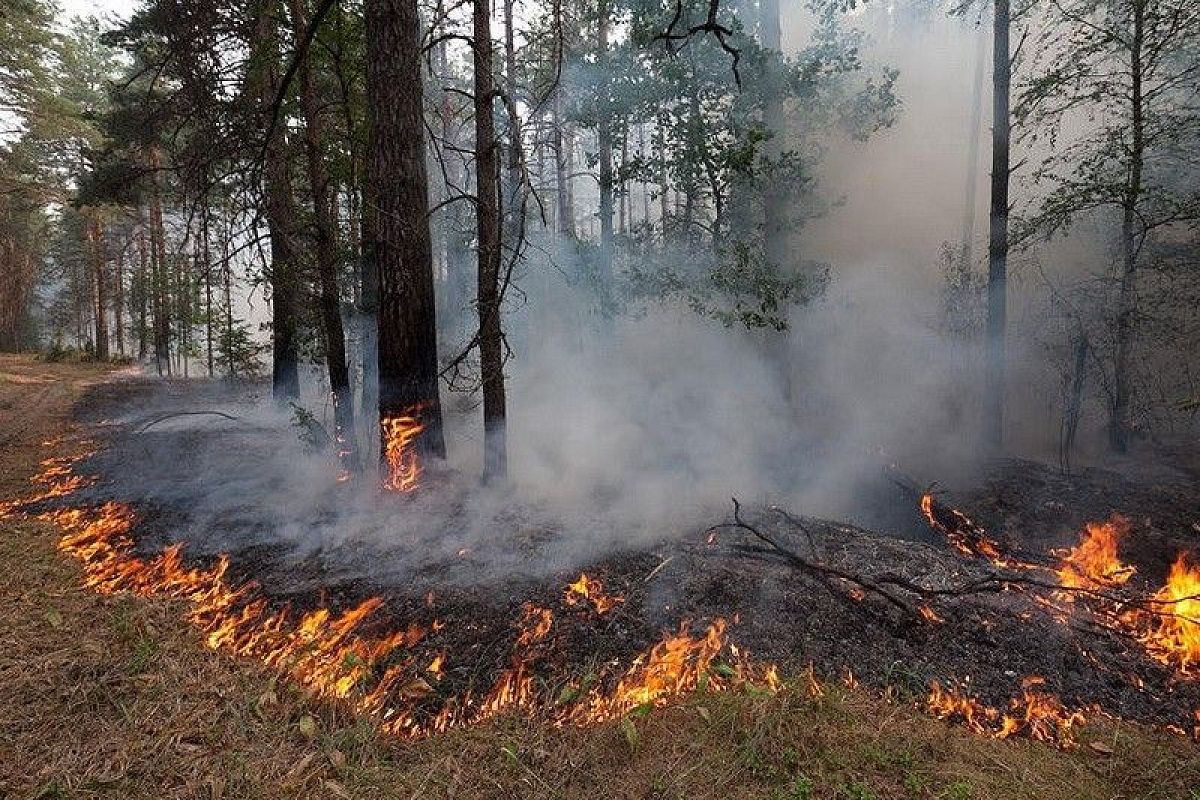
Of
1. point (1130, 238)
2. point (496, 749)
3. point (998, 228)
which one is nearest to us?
point (496, 749)

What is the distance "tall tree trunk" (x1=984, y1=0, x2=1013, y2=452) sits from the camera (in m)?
11.1

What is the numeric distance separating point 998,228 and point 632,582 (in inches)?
440

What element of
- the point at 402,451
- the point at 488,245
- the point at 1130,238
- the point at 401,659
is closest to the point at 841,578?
the point at 401,659

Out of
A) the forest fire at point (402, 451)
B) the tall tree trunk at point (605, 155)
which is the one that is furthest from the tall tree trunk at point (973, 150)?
the forest fire at point (402, 451)

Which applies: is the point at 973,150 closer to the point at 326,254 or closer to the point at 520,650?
the point at 326,254

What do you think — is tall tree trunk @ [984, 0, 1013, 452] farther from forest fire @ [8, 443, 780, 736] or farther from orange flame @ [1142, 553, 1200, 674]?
forest fire @ [8, 443, 780, 736]

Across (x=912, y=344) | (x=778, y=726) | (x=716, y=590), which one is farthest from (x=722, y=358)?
(x=778, y=726)

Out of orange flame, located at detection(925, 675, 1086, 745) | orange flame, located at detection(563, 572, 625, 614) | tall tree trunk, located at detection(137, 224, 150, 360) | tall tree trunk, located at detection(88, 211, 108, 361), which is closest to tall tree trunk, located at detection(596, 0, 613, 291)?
orange flame, located at detection(563, 572, 625, 614)

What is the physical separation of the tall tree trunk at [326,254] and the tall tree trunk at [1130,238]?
1241cm

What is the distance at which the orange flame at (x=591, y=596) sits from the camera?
14.0ft

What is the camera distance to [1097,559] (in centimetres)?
675

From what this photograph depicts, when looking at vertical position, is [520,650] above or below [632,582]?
below

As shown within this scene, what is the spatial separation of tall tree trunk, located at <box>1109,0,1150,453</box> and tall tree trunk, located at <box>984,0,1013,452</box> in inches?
70.6

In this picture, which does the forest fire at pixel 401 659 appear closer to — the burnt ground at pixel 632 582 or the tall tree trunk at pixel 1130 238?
the burnt ground at pixel 632 582
